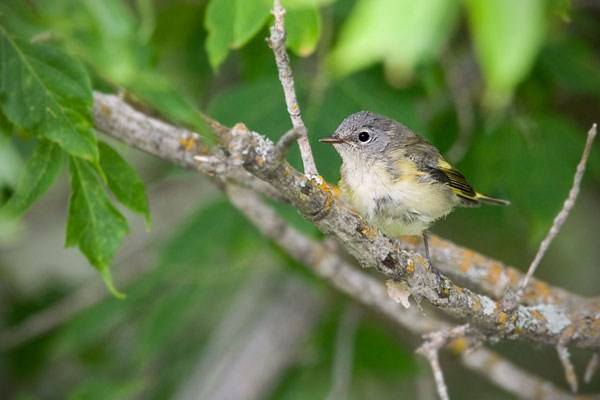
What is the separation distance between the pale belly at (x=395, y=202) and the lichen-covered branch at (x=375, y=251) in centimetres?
46

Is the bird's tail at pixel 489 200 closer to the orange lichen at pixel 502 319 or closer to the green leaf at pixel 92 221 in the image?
the orange lichen at pixel 502 319

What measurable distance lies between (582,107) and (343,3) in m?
2.85

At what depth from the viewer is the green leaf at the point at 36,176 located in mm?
2398

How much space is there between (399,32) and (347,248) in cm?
127

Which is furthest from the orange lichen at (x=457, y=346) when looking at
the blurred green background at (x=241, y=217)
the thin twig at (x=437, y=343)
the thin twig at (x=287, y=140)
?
the thin twig at (x=287, y=140)

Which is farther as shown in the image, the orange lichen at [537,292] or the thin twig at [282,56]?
the orange lichen at [537,292]

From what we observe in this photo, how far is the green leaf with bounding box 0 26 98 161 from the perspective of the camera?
228 cm

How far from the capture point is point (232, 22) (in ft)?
8.93

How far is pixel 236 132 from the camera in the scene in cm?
196

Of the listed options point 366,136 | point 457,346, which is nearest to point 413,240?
point 366,136

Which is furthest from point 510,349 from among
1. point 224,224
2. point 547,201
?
point 224,224

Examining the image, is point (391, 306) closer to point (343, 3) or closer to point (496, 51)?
point (343, 3)

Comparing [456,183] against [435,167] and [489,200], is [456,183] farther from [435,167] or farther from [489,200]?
[489,200]

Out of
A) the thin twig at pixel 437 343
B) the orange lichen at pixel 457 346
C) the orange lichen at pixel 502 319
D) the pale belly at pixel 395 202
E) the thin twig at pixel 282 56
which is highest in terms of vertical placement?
the orange lichen at pixel 457 346
